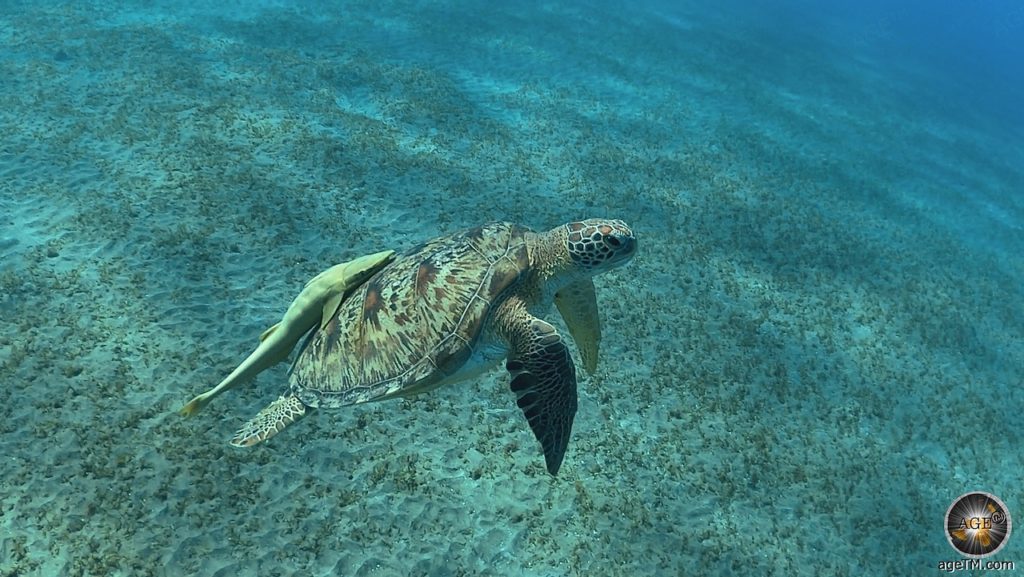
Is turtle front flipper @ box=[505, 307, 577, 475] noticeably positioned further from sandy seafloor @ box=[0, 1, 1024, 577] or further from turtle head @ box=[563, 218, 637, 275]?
sandy seafloor @ box=[0, 1, 1024, 577]

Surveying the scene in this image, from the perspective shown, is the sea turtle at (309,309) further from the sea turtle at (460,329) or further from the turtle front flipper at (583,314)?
the turtle front flipper at (583,314)

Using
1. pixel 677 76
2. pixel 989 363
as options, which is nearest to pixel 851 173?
pixel 677 76

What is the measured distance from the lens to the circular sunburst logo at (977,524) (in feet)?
19.0

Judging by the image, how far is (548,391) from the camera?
3439 millimetres

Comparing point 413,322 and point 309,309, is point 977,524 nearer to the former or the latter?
point 413,322

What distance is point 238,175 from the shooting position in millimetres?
8133

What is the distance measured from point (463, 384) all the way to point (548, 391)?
2.54 meters

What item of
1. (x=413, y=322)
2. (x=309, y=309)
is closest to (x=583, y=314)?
(x=413, y=322)

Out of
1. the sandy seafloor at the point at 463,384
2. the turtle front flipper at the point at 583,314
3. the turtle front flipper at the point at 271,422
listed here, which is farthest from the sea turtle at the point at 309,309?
the turtle front flipper at the point at 583,314

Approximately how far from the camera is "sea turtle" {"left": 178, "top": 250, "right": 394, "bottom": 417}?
12.8ft

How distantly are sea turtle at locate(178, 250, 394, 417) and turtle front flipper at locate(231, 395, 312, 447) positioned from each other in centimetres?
31

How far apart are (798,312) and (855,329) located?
3.06 ft

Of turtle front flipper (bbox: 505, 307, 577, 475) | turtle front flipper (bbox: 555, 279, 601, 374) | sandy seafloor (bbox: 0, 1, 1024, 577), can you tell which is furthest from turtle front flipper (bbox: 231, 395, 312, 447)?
turtle front flipper (bbox: 555, 279, 601, 374)

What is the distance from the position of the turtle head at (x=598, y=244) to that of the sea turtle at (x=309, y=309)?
134 centimetres
